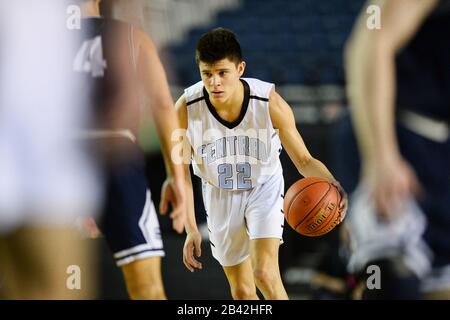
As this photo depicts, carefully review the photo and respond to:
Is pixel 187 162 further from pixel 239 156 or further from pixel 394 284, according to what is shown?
pixel 394 284

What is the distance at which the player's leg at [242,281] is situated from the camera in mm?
3594

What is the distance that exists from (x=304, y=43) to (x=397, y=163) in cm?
65

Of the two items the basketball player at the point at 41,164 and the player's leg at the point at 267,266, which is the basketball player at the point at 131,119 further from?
the player's leg at the point at 267,266

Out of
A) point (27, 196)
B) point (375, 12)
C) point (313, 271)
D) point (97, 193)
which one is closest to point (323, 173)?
point (313, 271)

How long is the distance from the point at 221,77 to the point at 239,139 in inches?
10.7

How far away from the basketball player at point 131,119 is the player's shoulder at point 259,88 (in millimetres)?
346

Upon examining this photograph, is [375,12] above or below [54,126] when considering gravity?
above

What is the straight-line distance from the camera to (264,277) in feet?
11.7

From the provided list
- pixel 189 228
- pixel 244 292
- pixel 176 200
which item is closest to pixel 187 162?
pixel 176 200

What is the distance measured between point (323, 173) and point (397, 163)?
317 millimetres

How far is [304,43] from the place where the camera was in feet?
12.1
